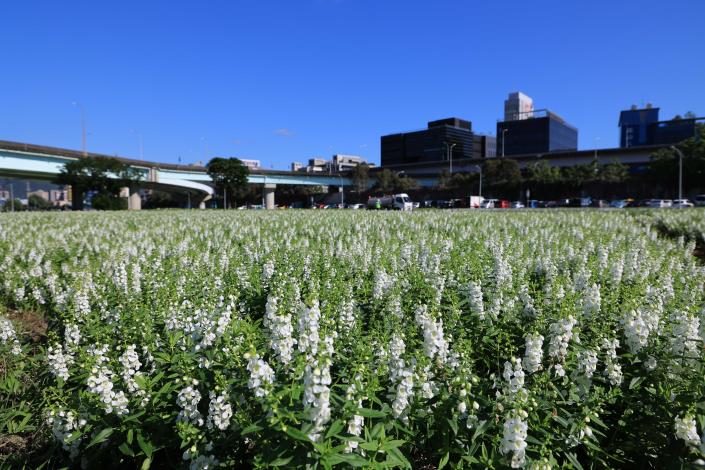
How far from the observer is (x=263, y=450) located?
2.49m

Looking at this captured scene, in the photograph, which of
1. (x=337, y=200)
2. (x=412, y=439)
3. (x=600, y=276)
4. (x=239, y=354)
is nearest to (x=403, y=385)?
(x=412, y=439)

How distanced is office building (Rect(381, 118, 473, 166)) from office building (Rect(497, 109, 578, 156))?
14290mm

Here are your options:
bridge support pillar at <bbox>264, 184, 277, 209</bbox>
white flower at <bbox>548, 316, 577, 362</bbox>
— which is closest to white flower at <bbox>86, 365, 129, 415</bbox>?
white flower at <bbox>548, 316, 577, 362</bbox>

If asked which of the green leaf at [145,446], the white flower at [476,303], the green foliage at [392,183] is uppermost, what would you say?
the green foliage at [392,183]

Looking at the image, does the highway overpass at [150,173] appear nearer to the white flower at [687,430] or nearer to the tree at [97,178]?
the tree at [97,178]

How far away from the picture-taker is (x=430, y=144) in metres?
156

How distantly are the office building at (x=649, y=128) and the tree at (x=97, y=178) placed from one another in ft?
486

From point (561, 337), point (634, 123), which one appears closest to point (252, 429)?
point (561, 337)

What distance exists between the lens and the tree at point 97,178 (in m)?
61.7

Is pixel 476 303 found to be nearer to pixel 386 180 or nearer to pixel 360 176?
pixel 386 180

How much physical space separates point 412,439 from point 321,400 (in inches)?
44.4

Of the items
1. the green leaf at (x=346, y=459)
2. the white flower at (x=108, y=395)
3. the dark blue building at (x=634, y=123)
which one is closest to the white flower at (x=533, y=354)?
the green leaf at (x=346, y=459)

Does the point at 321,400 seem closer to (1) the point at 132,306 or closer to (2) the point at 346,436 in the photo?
(2) the point at 346,436

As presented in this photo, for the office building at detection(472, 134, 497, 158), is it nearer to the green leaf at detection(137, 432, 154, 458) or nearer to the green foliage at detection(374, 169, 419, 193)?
the green foliage at detection(374, 169, 419, 193)
